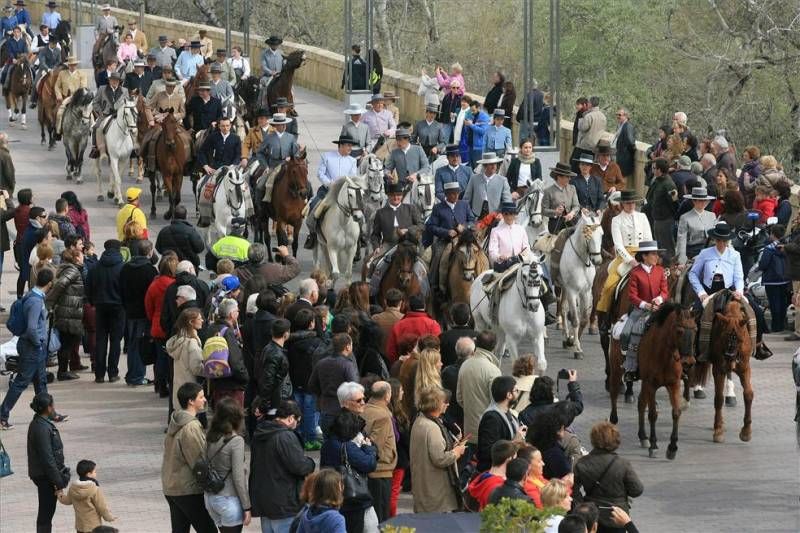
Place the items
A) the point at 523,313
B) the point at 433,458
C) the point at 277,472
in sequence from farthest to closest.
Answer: the point at 523,313
the point at 433,458
the point at 277,472

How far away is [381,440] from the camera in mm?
17922

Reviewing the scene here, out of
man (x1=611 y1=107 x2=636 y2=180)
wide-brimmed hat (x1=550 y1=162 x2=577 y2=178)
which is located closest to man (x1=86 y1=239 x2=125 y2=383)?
wide-brimmed hat (x1=550 y1=162 x2=577 y2=178)

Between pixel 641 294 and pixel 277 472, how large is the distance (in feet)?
24.5

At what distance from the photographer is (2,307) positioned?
29.9 m

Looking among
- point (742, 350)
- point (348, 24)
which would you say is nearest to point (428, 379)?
point (742, 350)

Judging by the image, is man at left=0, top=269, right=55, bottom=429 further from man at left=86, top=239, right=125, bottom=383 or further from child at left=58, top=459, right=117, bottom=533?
child at left=58, top=459, right=117, bottom=533

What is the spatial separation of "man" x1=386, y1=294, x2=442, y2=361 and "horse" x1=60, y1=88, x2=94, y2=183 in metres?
17.7

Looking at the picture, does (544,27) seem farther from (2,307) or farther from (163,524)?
(163,524)

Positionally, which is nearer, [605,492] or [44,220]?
[605,492]

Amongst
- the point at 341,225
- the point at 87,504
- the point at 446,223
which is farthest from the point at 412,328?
the point at 341,225

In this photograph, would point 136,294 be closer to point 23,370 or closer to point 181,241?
point 23,370

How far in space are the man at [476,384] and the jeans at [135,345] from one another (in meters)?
6.07

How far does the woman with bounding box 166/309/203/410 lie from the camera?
21.2 metres

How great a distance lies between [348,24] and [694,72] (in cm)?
1490
